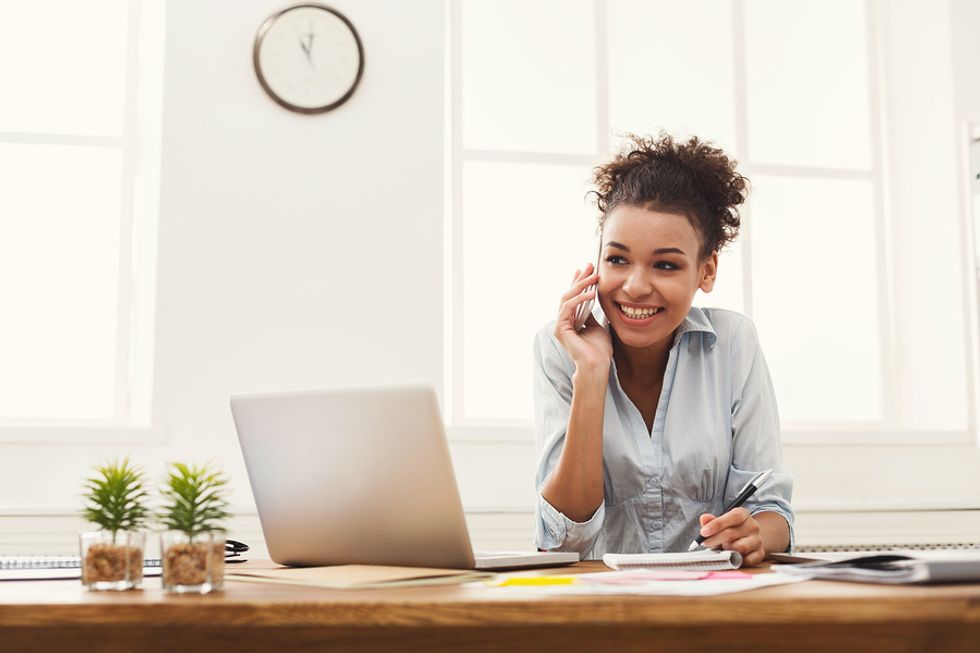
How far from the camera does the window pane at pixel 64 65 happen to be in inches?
121

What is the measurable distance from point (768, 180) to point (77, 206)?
2.20 m

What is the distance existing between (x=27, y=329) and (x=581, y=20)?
6.40ft

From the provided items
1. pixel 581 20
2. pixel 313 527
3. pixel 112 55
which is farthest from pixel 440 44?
pixel 313 527

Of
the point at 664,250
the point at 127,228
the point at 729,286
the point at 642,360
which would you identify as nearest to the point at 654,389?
the point at 642,360

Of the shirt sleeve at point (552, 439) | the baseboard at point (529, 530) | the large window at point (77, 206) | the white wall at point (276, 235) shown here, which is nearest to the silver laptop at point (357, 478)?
the shirt sleeve at point (552, 439)

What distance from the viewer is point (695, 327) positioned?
190cm

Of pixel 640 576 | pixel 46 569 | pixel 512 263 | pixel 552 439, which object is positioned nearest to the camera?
pixel 640 576

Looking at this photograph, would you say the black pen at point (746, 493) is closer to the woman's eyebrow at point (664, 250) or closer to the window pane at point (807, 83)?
the woman's eyebrow at point (664, 250)

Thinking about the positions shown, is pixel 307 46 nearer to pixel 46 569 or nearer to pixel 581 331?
pixel 581 331

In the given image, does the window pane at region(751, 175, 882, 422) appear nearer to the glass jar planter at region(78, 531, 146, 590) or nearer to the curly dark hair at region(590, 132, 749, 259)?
the curly dark hair at region(590, 132, 749, 259)

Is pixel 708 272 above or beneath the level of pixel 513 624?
above

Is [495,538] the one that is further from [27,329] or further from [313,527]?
[313,527]

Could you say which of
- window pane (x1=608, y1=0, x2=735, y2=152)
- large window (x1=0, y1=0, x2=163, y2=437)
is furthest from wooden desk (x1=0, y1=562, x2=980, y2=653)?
window pane (x1=608, y1=0, x2=735, y2=152)

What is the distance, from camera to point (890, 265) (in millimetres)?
3441
